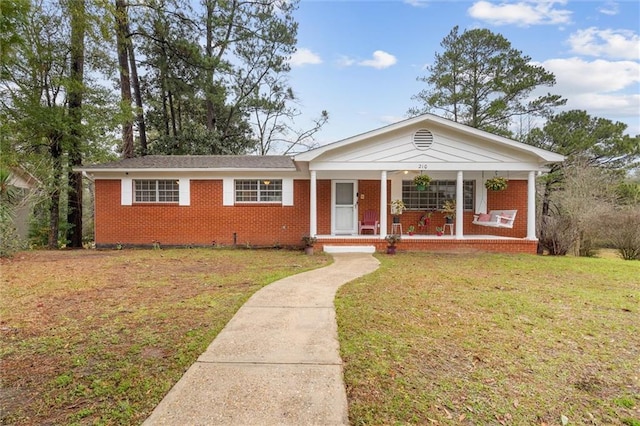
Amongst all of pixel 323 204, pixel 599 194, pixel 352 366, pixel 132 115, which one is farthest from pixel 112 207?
pixel 599 194

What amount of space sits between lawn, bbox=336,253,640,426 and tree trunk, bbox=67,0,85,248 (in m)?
12.7

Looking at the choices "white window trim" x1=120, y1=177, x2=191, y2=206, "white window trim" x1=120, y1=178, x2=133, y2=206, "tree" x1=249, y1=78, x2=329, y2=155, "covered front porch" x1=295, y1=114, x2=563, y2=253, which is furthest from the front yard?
"tree" x1=249, y1=78, x2=329, y2=155

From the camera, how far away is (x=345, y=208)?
41.4 ft

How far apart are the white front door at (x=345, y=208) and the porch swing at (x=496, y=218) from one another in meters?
4.32

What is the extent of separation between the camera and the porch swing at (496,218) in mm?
10773

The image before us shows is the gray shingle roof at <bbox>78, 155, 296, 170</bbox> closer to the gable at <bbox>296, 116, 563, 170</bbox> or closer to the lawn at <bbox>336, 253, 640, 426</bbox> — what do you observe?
the gable at <bbox>296, 116, 563, 170</bbox>

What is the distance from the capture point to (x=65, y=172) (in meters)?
13.4

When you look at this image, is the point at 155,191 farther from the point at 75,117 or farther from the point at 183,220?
the point at 75,117

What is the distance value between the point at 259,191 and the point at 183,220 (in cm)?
287

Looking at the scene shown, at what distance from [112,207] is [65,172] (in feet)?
10.2

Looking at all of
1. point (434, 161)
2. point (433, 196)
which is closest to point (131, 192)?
point (434, 161)

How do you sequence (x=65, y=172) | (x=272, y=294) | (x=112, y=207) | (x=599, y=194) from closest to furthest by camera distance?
(x=272, y=294), (x=112, y=207), (x=65, y=172), (x=599, y=194)

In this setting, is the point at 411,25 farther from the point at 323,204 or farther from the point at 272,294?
the point at 272,294

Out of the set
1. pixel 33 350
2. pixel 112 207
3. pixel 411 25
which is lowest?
pixel 33 350
